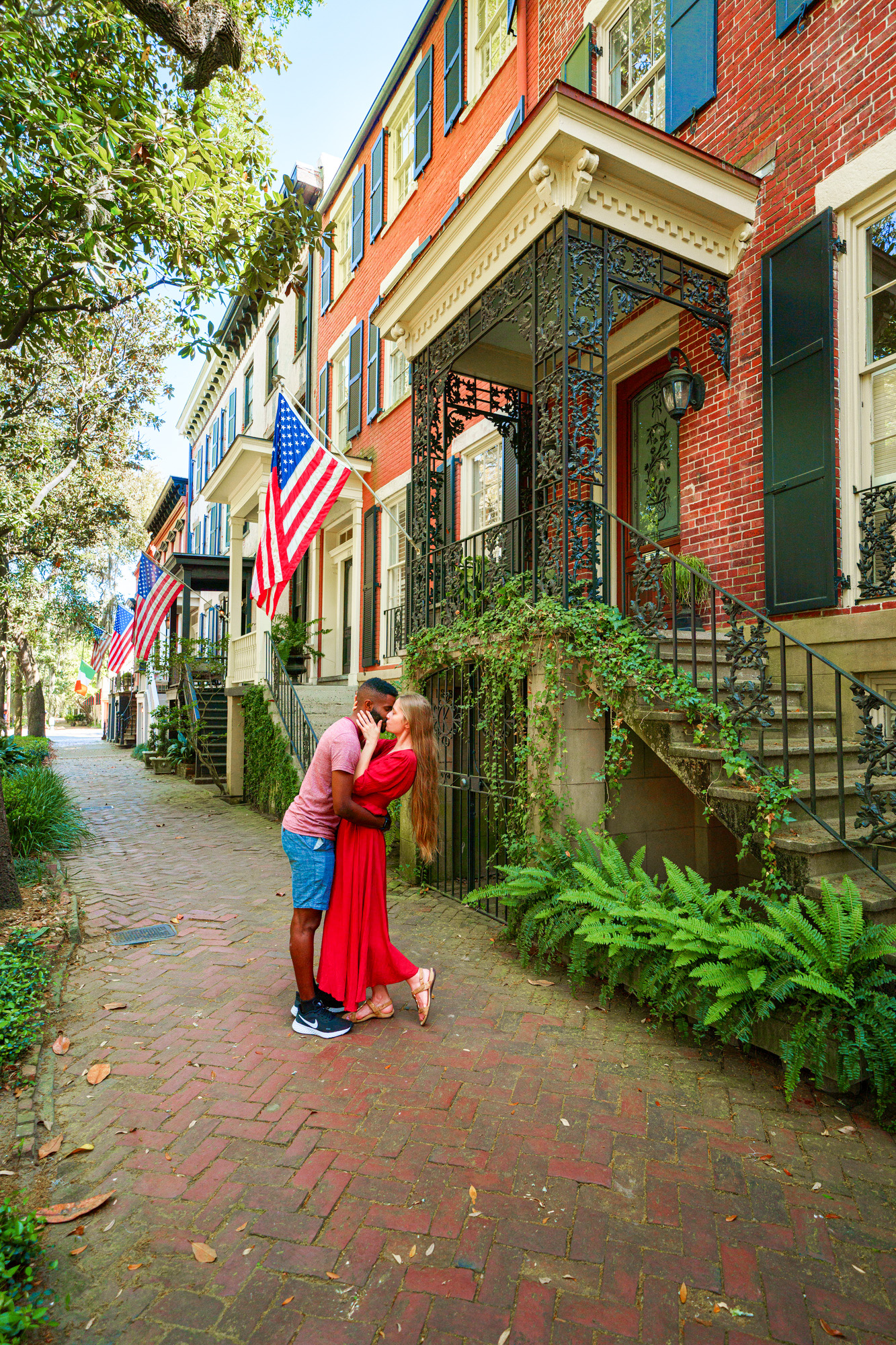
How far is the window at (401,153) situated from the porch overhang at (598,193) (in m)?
7.03

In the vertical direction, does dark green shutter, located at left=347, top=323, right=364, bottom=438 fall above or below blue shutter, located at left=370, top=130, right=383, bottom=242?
below

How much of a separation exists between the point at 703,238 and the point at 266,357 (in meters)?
14.7

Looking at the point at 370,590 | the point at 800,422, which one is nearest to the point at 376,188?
the point at 370,590

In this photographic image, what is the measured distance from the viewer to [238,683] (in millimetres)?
12797

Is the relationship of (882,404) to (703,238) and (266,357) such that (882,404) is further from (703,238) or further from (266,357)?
(266,357)

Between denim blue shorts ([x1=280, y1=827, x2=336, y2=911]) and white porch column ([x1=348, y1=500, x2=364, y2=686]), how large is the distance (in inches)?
328

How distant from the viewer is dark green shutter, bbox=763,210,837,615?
5.05m

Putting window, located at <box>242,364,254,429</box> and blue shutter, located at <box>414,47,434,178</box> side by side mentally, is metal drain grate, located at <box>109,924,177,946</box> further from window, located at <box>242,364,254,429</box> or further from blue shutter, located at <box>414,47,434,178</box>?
window, located at <box>242,364,254,429</box>

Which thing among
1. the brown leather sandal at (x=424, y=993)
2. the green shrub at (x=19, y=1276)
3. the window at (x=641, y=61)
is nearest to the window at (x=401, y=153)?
the window at (x=641, y=61)

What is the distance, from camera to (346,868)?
3.75 meters

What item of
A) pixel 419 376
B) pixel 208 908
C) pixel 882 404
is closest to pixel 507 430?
pixel 419 376

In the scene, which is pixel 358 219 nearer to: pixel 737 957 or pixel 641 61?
pixel 641 61

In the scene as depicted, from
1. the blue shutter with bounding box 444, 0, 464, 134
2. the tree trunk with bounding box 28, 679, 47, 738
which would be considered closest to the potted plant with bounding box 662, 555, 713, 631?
the blue shutter with bounding box 444, 0, 464, 134

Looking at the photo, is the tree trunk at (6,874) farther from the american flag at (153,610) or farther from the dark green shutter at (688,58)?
the dark green shutter at (688,58)
